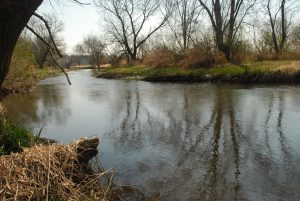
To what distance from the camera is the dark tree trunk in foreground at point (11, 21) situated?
3.92 m

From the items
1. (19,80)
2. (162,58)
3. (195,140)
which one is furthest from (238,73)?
(195,140)

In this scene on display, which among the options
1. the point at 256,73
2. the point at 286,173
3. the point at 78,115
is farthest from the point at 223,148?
the point at 256,73

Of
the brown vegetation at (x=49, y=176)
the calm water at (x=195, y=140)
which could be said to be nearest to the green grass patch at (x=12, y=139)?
the brown vegetation at (x=49, y=176)

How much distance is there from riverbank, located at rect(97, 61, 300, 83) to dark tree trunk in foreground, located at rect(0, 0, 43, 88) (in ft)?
60.4

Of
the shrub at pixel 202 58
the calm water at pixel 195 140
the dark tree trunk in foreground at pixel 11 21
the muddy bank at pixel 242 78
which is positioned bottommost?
the calm water at pixel 195 140

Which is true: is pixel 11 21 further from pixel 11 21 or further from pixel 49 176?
pixel 49 176

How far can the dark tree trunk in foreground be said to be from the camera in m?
3.92

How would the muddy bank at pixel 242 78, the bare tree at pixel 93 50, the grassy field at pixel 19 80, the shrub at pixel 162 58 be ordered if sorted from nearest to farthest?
1. the grassy field at pixel 19 80
2. the muddy bank at pixel 242 78
3. the shrub at pixel 162 58
4. the bare tree at pixel 93 50

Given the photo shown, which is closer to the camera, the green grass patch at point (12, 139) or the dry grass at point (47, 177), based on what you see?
the dry grass at point (47, 177)

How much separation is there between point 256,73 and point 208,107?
10213 millimetres

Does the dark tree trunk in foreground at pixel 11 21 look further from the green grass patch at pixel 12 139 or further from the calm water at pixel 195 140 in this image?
the calm water at pixel 195 140

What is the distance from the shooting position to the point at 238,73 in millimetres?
22875

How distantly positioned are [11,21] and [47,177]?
5.85 ft

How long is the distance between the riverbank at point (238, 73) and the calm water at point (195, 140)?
5698 millimetres
